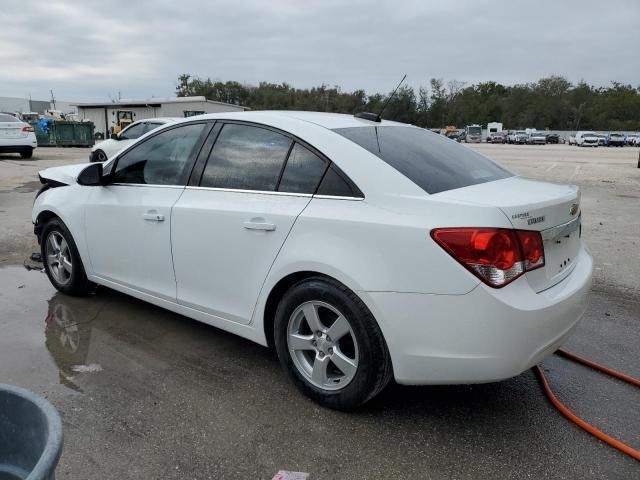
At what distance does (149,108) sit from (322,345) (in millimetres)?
44531

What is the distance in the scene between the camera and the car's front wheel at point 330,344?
264 cm

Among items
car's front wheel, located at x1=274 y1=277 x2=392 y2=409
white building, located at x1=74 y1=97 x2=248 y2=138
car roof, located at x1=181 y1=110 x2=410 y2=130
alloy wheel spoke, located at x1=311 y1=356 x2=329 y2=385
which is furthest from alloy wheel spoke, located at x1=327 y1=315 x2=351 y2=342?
white building, located at x1=74 y1=97 x2=248 y2=138

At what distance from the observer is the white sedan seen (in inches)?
95.0

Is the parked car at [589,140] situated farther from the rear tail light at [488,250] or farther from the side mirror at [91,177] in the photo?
the rear tail light at [488,250]

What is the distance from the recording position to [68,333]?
3926 millimetres

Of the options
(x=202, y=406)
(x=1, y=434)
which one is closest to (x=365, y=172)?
(x=202, y=406)

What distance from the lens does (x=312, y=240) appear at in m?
2.79

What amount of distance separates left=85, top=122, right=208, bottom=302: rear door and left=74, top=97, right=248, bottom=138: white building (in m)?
33.6

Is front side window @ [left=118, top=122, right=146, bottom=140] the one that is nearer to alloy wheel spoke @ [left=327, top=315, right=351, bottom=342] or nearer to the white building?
alloy wheel spoke @ [left=327, top=315, right=351, bottom=342]

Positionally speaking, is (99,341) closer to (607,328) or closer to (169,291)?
(169,291)

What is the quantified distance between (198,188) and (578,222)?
7.75ft

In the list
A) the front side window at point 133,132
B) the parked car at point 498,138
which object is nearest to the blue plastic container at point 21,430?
the front side window at point 133,132

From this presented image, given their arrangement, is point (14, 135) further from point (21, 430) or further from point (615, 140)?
point (615, 140)

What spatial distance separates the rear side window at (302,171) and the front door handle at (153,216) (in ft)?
3.27
